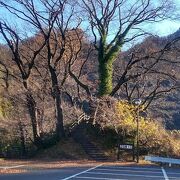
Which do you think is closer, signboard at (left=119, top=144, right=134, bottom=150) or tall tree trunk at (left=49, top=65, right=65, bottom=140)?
signboard at (left=119, top=144, right=134, bottom=150)

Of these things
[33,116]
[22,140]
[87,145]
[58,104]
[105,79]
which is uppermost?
[105,79]

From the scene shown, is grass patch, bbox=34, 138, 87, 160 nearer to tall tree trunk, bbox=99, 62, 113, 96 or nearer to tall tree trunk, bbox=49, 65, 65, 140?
tall tree trunk, bbox=49, 65, 65, 140

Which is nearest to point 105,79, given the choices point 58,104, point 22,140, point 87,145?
point 58,104

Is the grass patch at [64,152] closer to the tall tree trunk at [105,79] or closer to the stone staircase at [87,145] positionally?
the stone staircase at [87,145]

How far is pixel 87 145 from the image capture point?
42.2 metres

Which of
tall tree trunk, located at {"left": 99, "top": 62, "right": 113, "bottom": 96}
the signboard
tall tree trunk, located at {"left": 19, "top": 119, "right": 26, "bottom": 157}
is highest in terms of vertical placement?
tall tree trunk, located at {"left": 99, "top": 62, "right": 113, "bottom": 96}

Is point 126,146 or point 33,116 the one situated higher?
point 33,116

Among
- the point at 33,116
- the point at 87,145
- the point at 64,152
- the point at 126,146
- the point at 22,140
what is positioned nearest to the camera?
the point at 126,146

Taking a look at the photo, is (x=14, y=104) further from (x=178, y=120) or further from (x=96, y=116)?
(x=178, y=120)

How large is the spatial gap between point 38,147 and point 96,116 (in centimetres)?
703

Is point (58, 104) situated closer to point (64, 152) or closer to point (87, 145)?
point (64, 152)

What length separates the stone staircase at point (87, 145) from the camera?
39.9m

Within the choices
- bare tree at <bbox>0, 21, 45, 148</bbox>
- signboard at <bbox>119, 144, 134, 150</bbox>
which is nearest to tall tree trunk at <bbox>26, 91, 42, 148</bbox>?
bare tree at <bbox>0, 21, 45, 148</bbox>

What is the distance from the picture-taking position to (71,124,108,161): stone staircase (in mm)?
39928
